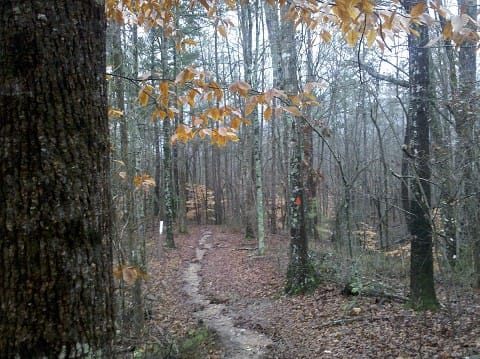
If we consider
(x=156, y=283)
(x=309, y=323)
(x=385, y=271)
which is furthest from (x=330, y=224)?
(x=309, y=323)

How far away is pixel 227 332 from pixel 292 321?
1347 mm

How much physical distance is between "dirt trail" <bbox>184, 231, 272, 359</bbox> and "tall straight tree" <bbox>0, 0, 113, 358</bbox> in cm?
535

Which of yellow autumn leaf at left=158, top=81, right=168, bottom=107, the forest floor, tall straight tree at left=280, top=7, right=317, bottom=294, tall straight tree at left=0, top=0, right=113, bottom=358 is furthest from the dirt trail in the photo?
tall straight tree at left=0, top=0, right=113, bottom=358

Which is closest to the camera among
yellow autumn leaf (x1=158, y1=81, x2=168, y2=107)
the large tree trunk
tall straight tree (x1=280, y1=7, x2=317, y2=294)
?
yellow autumn leaf (x1=158, y1=81, x2=168, y2=107)

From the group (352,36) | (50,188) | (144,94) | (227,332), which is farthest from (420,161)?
(50,188)

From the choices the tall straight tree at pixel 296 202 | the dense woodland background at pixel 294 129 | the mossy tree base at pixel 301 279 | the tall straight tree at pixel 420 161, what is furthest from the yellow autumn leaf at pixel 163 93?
the mossy tree base at pixel 301 279

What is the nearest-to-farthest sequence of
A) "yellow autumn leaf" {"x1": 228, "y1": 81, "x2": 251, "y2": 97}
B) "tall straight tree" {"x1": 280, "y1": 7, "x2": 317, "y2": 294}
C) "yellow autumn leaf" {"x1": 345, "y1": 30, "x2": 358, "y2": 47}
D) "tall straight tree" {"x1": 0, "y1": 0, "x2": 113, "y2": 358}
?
"tall straight tree" {"x1": 0, "y1": 0, "x2": 113, "y2": 358}
"yellow autumn leaf" {"x1": 228, "y1": 81, "x2": 251, "y2": 97}
"yellow autumn leaf" {"x1": 345, "y1": 30, "x2": 358, "y2": 47}
"tall straight tree" {"x1": 280, "y1": 7, "x2": 317, "y2": 294}

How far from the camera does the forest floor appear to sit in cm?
583

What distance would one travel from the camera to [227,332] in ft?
24.5

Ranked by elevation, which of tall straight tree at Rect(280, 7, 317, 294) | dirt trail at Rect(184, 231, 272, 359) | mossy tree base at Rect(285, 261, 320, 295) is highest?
tall straight tree at Rect(280, 7, 317, 294)

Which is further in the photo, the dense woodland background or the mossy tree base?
the mossy tree base

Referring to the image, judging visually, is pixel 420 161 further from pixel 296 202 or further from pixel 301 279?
pixel 301 279

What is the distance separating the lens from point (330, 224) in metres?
22.8

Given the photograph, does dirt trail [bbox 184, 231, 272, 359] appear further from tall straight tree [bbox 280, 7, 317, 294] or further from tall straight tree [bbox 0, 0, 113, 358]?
tall straight tree [bbox 0, 0, 113, 358]
